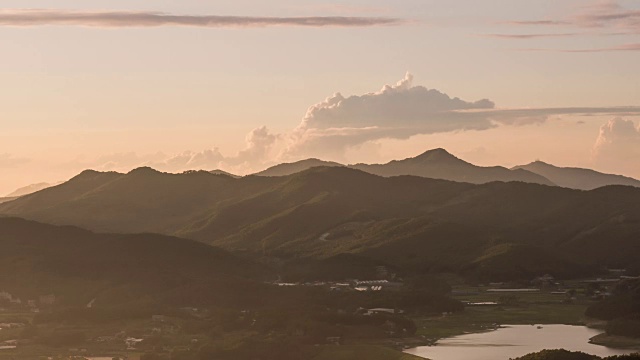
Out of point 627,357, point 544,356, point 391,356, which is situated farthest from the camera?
point 391,356

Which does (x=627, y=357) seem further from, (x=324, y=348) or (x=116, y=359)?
(x=116, y=359)

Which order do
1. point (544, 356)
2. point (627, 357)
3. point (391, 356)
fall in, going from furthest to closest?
point (391, 356) < point (544, 356) < point (627, 357)

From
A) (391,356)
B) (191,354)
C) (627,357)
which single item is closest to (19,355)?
(191,354)

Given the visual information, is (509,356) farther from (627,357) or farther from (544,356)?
(627,357)

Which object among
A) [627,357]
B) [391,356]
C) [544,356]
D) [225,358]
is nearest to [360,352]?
[391,356]

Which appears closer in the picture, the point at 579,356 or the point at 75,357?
the point at 579,356

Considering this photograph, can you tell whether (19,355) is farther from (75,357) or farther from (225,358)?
(225,358)

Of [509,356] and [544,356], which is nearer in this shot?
[544,356]
